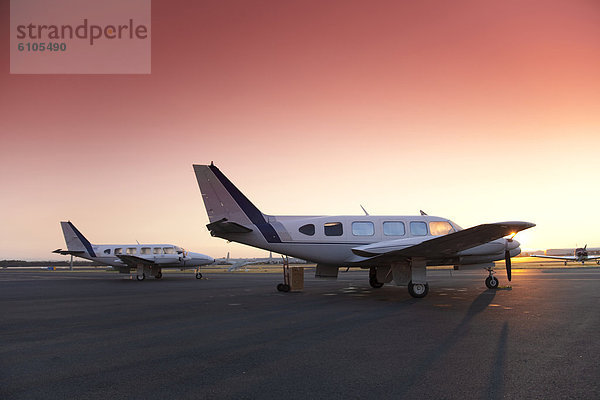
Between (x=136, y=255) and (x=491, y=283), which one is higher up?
(x=136, y=255)

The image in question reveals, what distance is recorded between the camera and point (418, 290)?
1451 centimetres

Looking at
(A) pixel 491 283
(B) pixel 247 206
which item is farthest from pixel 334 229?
(A) pixel 491 283

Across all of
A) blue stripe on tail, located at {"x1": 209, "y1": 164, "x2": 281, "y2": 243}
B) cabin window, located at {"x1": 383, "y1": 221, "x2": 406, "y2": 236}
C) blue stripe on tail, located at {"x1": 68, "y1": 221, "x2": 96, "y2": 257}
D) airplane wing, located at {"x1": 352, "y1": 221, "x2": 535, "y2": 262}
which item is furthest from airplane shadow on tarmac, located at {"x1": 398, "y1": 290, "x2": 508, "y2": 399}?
Result: blue stripe on tail, located at {"x1": 68, "y1": 221, "x2": 96, "y2": 257}

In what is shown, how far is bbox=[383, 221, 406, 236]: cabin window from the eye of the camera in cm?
1717

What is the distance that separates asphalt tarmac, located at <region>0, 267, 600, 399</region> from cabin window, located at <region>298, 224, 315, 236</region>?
521 cm

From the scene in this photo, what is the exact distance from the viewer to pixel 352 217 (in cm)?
1725

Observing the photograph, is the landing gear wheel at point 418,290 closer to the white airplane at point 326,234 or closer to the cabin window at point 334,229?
the white airplane at point 326,234

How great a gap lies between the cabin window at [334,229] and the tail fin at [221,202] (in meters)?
2.14

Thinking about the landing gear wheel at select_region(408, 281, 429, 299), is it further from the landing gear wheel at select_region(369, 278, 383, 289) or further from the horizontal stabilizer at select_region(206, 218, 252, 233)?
the horizontal stabilizer at select_region(206, 218, 252, 233)

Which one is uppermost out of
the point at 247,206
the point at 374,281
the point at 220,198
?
the point at 220,198

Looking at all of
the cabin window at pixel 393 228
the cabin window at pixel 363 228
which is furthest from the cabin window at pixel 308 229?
the cabin window at pixel 393 228

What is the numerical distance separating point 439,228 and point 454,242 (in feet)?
13.0

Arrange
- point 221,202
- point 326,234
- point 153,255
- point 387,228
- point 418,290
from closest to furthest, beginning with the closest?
point 418,290 → point 221,202 → point 326,234 → point 387,228 → point 153,255

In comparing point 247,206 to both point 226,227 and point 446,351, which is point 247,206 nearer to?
point 226,227
